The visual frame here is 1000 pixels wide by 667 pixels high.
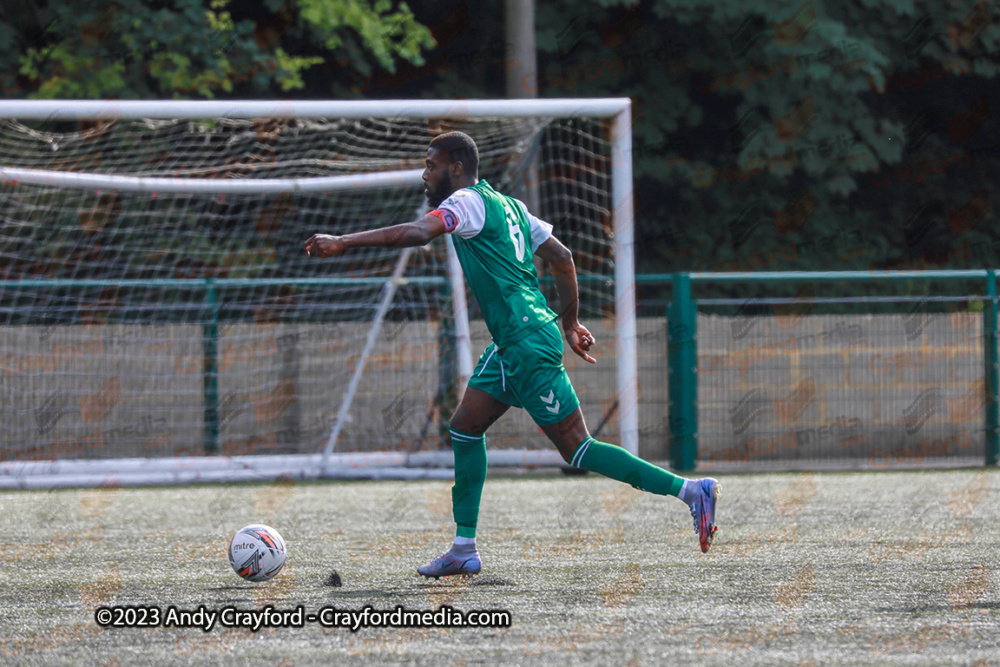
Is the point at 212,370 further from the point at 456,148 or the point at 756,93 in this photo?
the point at 756,93

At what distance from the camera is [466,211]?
17.4 ft

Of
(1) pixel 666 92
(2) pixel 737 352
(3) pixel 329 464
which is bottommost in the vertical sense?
(3) pixel 329 464

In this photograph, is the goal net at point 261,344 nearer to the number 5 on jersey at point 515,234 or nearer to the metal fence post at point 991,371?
the metal fence post at point 991,371

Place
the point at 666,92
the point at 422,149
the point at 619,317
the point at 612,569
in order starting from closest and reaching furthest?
the point at 612,569, the point at 619,317, the point at 422,149, the point at 666,92

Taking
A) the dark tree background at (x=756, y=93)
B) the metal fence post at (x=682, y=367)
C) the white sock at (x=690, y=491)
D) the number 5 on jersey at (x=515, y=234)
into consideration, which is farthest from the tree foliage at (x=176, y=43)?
the white sock at (x=690, y=491)

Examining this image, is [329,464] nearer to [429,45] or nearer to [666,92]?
[429,45]

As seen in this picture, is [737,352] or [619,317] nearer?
[619,317]

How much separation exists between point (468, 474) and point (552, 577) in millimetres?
565

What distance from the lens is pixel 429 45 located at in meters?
15.6

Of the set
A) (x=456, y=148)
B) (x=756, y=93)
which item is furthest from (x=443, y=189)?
(x=756, y=93)

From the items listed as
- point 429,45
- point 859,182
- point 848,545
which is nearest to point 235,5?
point 429,45

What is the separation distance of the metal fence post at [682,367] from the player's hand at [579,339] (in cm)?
635

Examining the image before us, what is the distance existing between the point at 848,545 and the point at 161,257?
9.02 meters

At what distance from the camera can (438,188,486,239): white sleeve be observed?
5238mm
